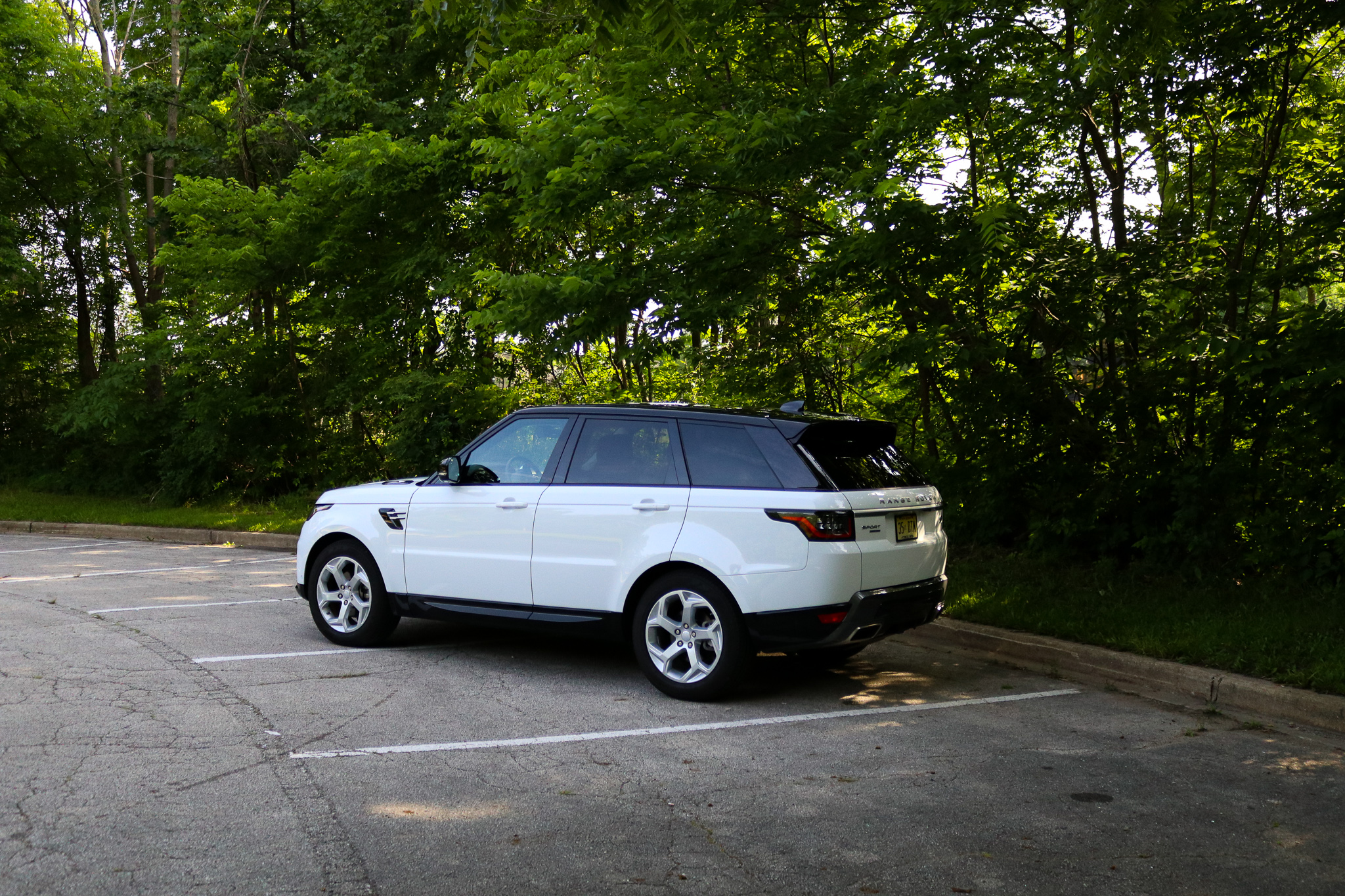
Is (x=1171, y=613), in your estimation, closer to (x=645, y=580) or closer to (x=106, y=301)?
(x=645, y=580)

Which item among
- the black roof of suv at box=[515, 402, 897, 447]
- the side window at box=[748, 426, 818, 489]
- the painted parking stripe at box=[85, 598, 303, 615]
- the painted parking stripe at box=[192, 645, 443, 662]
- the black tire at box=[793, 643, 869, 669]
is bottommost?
the black tire at box=[793, 643, 869, 669]

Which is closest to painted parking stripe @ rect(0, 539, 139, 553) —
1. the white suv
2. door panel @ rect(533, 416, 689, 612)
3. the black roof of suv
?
the white suv

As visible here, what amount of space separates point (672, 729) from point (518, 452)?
2350mm

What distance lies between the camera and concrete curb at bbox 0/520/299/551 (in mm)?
14836

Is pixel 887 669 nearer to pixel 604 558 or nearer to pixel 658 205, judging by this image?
pixel 604 558

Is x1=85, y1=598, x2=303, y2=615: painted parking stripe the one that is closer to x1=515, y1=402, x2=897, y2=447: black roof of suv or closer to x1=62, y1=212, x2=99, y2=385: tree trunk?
x1=515, y1=402, x2=897, y2=447: black roof of suv

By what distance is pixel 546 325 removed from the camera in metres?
11.2

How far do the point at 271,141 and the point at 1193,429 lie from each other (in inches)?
683

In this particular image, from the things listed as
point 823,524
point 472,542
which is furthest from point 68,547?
point 823,524

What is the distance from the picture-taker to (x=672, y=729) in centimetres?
577

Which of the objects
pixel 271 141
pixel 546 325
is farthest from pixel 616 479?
pixel 271 141

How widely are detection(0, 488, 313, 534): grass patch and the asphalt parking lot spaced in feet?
28.4

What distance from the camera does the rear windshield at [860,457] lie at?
6309 millimetres

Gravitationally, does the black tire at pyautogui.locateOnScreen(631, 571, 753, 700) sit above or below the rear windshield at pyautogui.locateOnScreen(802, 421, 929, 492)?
below
